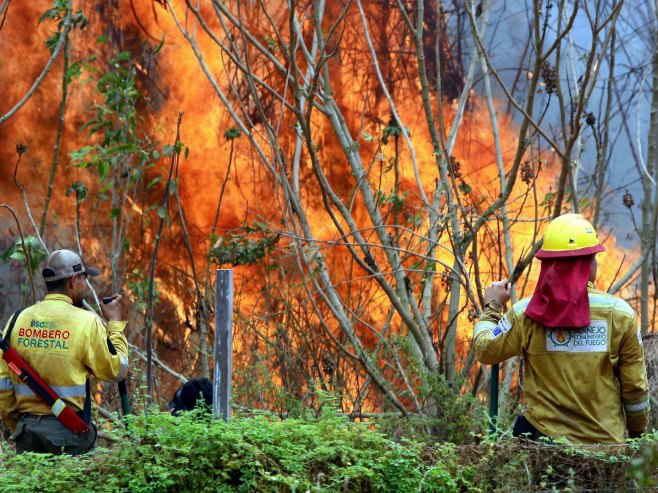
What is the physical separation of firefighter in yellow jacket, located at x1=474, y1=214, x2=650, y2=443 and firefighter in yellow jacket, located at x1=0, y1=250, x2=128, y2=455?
78.4 inches

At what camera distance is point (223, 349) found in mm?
3896

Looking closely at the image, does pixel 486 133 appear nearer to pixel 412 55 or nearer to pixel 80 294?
pixel 412 55

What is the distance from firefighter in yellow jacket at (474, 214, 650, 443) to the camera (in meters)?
4.02

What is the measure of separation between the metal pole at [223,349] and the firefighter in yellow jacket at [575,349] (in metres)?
1.20

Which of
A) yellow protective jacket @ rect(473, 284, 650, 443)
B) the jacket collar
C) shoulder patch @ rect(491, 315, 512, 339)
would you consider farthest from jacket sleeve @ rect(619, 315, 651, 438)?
Answer: the jacket collar

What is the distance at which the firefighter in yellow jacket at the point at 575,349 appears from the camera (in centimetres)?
402

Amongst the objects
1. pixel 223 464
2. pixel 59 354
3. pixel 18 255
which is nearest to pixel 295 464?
pixel 223 464

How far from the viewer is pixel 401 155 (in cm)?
1002

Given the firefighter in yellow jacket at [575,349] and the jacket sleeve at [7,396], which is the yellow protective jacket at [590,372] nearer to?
the firefighter in yellow jacket at [575,349]

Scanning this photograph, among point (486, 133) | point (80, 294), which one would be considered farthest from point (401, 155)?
point (80, 294)

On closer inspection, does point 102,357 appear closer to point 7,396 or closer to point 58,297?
point 58,297

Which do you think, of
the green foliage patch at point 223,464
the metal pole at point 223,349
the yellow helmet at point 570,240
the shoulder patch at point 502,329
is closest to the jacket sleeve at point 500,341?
the shoulder patch at point 502,329

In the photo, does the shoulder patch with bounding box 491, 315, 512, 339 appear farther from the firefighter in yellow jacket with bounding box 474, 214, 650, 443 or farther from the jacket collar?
the jacket collar

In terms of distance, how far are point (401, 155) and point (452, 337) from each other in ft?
11.3
